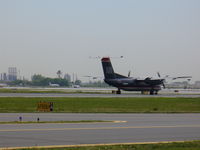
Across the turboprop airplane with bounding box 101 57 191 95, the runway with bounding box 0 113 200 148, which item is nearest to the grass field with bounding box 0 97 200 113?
the runway with bounding box 0 113 200 148

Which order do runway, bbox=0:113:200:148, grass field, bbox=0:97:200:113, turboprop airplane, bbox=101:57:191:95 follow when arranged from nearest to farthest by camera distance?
runway, bbox=0:113:200:148 < grass field, bbox=0:97:200:113 < turboprop airplane, bbox=101:57:191:95

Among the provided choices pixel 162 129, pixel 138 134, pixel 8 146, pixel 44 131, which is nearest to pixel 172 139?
pixel 138 134

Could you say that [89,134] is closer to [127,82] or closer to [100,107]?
[100,107]

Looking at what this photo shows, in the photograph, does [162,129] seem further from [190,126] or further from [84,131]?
[84,131]

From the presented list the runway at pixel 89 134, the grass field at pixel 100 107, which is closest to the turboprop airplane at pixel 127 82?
the grass field at pixel 100 107

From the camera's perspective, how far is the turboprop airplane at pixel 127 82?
91750 millimetres

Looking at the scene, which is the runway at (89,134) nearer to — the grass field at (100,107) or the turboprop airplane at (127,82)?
the grass field at (100,107)

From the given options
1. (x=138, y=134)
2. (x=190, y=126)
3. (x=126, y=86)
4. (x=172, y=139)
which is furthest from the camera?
(x=126, y=86)

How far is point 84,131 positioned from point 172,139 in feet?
13.5

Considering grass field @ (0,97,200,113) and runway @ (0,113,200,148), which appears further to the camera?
grass field @ (0,97,200,113)

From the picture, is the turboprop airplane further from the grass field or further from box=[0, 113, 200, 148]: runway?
box=[0, 113, 200, 148]: runway

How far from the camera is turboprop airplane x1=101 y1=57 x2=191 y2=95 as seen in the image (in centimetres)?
9175

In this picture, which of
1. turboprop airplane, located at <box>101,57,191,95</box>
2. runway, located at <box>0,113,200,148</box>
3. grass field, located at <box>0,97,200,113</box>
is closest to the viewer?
runway, located at <box>0,113,200,148</box>

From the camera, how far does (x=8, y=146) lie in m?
16.1
